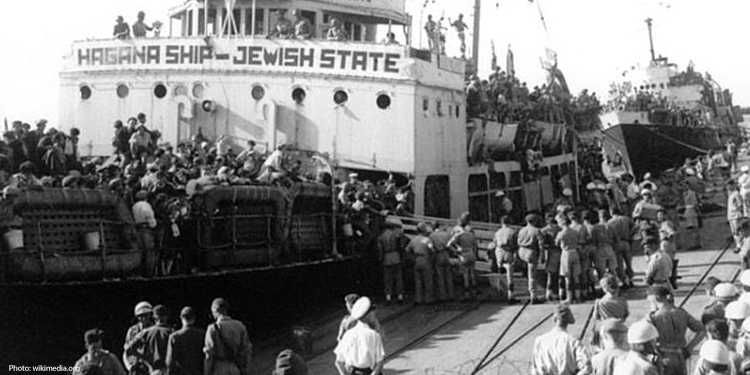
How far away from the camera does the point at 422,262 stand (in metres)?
12.0

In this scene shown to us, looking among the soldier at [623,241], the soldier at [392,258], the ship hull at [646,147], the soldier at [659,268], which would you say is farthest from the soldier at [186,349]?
the ship hull at [646,147]

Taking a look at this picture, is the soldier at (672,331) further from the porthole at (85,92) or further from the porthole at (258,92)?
the porthole at (85,92)

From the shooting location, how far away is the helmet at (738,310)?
659 centimetres

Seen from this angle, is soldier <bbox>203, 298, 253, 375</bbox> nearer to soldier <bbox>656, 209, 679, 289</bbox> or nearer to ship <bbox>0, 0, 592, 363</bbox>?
ship <bbox>0, 0, 592, 363</bbox>

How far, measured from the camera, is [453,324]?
11.2 m

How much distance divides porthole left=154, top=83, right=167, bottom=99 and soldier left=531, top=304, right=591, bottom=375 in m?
12.3

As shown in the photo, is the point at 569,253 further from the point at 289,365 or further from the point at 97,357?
the point at 97,357

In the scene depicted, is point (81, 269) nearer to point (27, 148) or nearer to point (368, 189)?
point (27, 148)

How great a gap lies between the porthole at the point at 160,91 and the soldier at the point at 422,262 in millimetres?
7222

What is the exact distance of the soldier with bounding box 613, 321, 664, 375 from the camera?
16.9 feet

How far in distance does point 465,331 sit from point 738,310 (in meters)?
4.60

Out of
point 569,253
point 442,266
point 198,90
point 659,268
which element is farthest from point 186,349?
point 198,90

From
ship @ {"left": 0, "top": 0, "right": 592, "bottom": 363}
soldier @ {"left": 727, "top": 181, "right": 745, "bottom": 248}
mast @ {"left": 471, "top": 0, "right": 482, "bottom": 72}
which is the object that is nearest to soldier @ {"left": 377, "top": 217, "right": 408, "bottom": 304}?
ship @ {"left": 0, "top": 0, "right": 592, "bottom": 363}

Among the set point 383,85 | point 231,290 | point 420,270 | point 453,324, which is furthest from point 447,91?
point 231,290
